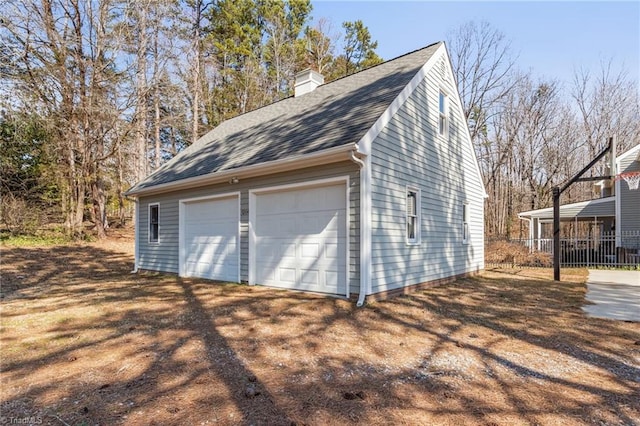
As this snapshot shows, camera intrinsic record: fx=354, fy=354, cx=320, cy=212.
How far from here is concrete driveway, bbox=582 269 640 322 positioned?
5876mm

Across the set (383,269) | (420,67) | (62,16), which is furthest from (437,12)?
(62,16)

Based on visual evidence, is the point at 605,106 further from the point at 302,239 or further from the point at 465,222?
the point at 302,239

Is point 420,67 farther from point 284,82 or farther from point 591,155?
point 591,155

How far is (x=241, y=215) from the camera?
827cm

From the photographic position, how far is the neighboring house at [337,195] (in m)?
6.48

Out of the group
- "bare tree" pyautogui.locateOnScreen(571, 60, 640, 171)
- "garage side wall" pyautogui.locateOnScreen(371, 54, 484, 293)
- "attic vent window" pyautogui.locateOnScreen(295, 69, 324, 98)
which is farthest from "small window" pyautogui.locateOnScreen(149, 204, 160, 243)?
"bare tree" pyautogui.locateOnScreen(571, 60, 640, 171)

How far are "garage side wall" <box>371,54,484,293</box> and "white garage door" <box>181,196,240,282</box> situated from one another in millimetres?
3740

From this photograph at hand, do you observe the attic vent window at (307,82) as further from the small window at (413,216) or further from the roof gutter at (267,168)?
the small window at (413,216)

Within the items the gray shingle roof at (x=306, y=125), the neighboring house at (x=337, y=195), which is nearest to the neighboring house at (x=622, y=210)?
the neighboring house at (x=337, y=195)

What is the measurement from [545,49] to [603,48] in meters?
10.8

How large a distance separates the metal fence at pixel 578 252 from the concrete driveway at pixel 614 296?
303cm

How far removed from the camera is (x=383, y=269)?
656 cm

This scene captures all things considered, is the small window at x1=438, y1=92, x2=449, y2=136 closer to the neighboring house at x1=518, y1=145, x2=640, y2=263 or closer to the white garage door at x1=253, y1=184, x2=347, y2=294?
the white garage door at x1=253, y1=184, x2=347, y2=294

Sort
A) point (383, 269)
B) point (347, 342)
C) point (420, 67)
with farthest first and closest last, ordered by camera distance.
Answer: point (420, 67) → point (383, 269) → point (347, 342)
